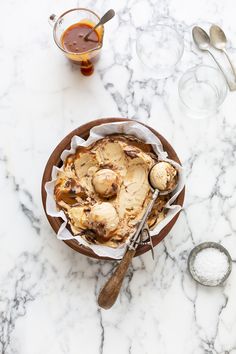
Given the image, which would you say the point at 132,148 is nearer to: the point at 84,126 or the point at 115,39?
the point at 84,126

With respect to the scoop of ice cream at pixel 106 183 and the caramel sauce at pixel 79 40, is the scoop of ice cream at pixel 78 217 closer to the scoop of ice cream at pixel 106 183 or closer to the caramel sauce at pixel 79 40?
the scoop of ice cream at pixel 106 183

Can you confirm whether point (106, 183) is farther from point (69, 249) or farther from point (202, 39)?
point (202, 39)

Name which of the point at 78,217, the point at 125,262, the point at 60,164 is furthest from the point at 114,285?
the point at 60,164

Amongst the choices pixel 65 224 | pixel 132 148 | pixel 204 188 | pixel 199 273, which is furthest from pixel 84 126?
pixel 199 273

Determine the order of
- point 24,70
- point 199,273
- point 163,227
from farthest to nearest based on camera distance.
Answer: point 24,70 → point 199,273 → point 163,227

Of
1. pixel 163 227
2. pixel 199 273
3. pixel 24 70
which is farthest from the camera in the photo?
pixel 24 70

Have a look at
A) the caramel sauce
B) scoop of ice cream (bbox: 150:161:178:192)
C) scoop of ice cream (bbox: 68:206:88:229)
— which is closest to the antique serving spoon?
scoop of ice cream (bbox: 150:161:178:192)

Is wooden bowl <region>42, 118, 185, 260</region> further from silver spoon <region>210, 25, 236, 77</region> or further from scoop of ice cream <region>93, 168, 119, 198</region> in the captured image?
silver spoon <region>210, 25, 236, 77</region>
